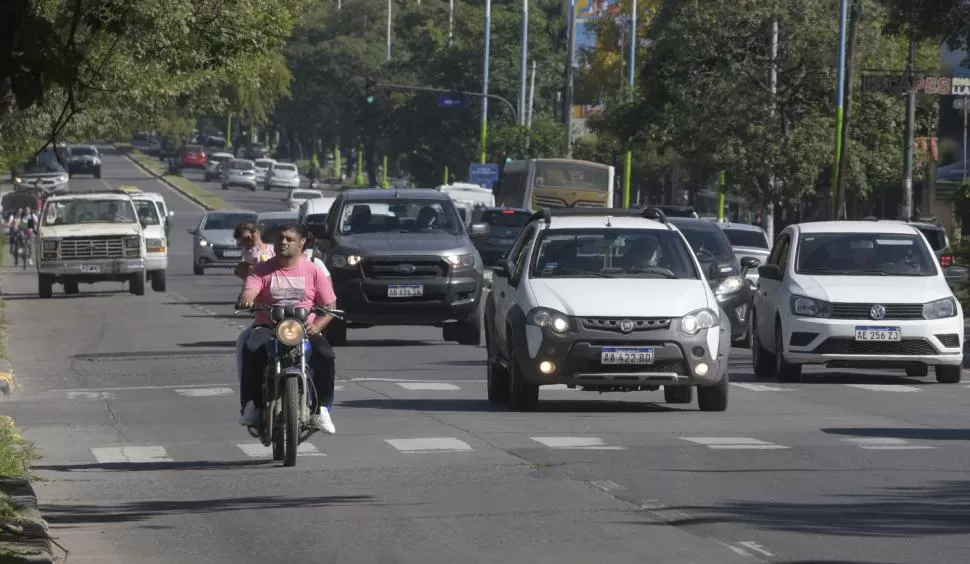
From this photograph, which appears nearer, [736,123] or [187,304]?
[187,304]

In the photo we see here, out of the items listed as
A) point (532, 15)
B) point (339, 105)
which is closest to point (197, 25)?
point (532, 15)

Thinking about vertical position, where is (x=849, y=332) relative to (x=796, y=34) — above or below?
below

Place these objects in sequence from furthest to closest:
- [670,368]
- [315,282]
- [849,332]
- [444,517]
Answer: [849,332], [670,368], [315,282], [444,517]

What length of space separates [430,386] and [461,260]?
20.2ft

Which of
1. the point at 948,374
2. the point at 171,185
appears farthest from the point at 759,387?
the point at 171,185

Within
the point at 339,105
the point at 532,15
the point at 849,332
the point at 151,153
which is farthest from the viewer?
the point at 151,153

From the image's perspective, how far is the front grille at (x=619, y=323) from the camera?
16.8 m

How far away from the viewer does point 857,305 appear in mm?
20859

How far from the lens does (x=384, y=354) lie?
84.3 ft

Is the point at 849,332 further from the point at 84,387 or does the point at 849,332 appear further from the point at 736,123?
the point at 736,123

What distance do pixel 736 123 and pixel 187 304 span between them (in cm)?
2056

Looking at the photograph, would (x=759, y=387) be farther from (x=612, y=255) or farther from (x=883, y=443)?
(x=883, y=443)

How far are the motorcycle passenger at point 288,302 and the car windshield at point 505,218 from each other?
32.3 meters

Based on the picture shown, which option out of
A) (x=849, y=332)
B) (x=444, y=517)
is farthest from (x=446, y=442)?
(x=849, y=332)
